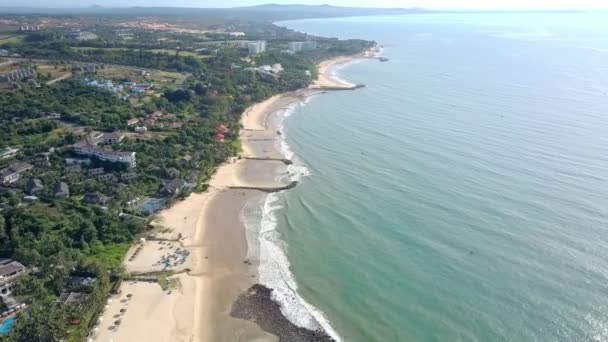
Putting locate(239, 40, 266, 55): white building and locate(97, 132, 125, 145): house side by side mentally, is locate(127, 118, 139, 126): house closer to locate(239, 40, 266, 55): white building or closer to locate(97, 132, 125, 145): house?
locate(97, 132, 125, 145): house

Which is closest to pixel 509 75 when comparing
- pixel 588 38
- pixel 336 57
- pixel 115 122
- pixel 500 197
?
pixel 336 57

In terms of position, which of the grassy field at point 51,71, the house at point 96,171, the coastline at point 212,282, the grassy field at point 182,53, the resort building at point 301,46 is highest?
the resort building at point 301,46

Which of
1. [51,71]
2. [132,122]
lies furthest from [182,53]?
[132,122]

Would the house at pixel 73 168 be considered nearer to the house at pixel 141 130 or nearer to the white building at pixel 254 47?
the house at pixel 141 130

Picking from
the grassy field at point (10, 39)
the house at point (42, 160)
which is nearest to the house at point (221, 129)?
the house at point (42, 160)

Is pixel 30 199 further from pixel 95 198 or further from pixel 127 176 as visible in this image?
pixel 127 176

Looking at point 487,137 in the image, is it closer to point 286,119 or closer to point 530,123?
point 530,123

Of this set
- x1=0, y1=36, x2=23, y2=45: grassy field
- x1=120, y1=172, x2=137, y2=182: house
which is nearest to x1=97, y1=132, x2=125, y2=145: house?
x1=120, y1=172, x2=137, y2=182: house
